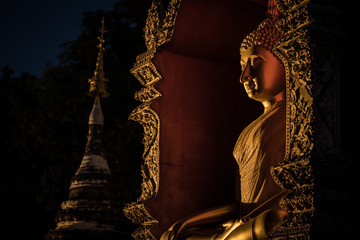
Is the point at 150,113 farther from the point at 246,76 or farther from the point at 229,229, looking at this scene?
the point at 229,229

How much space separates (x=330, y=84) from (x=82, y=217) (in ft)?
17.4

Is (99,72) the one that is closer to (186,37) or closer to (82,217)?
(82,217)

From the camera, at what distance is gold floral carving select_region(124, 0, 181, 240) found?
13.9 feet

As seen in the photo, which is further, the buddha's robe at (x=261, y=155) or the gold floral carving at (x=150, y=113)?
the gold floral carving at (x=150, y=113)

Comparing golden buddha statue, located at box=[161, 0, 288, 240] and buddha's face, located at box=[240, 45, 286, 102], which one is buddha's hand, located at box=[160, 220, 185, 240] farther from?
buddha's face, located at box=[240, 45, 286, 102]

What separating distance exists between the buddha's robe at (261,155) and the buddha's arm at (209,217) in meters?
0.14

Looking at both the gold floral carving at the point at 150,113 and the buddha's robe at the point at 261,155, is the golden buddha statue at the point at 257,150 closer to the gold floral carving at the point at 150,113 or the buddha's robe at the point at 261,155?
the buddha's robe at the point at 261,155

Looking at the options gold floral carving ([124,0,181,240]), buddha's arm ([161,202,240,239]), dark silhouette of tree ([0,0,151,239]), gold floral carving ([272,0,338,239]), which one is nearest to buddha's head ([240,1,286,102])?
gold floral carving ([124,0,181,240])

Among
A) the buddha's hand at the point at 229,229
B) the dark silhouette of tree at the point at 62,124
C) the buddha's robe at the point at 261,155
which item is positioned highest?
the dark silhouette of tree at the point at 62,124

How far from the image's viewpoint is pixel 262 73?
4316 mm

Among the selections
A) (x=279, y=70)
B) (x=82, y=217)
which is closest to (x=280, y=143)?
(x=279, y=70)

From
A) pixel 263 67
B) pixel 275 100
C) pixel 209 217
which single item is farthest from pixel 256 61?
pixel 209 217

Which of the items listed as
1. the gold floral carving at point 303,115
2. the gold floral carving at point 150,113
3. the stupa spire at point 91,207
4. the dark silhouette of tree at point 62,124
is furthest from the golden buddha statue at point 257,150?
the dark silhouette of tree at point 62,124

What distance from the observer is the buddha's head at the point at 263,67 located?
170 inches
